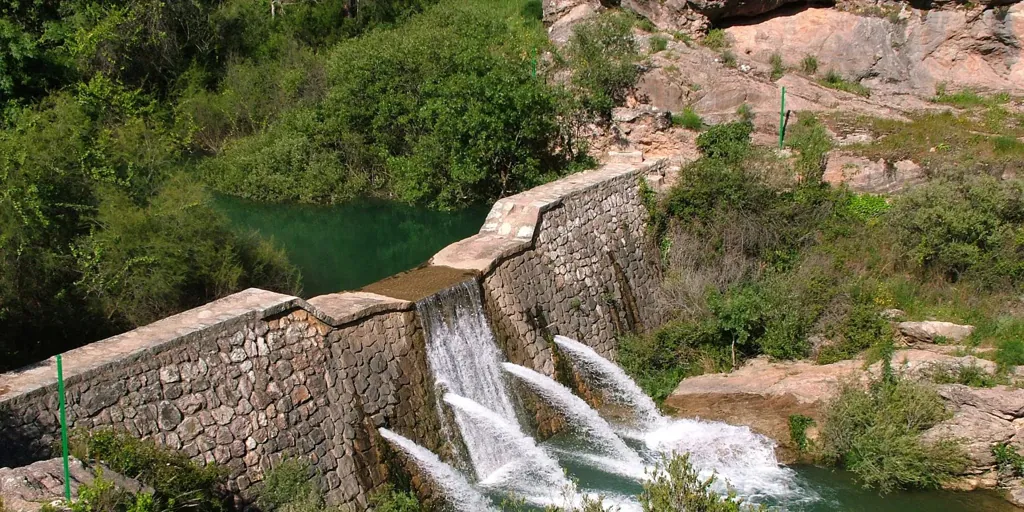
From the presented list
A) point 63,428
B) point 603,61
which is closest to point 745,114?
point 603,61

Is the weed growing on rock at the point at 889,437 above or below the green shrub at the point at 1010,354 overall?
below

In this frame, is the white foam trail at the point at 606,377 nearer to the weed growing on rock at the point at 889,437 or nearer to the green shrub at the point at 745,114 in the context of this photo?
the weed growing on rock at the point at 889,437

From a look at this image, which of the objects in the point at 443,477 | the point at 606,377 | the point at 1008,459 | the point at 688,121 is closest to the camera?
the point at 443,477

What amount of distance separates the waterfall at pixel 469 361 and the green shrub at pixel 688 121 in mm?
8504

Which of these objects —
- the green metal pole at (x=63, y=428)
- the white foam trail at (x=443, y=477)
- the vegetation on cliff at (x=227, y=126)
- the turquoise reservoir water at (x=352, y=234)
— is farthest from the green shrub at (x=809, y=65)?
the green metal pole at (x=63, y=428)

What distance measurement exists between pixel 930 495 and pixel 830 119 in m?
10.7

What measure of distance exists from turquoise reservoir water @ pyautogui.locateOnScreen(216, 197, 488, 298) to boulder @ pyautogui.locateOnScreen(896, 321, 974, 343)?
857 centimetres

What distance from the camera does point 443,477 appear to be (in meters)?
11.3

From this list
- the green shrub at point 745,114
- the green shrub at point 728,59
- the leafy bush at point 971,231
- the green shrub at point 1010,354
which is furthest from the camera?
the green shrub at point 728,59

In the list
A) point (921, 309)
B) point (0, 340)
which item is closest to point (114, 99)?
point (0, 340)

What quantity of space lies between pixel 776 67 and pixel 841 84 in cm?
165

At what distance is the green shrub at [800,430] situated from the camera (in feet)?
42.6

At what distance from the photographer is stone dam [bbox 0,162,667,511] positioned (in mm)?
9031

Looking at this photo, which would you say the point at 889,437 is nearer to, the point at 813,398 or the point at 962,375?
the point at 813,398
